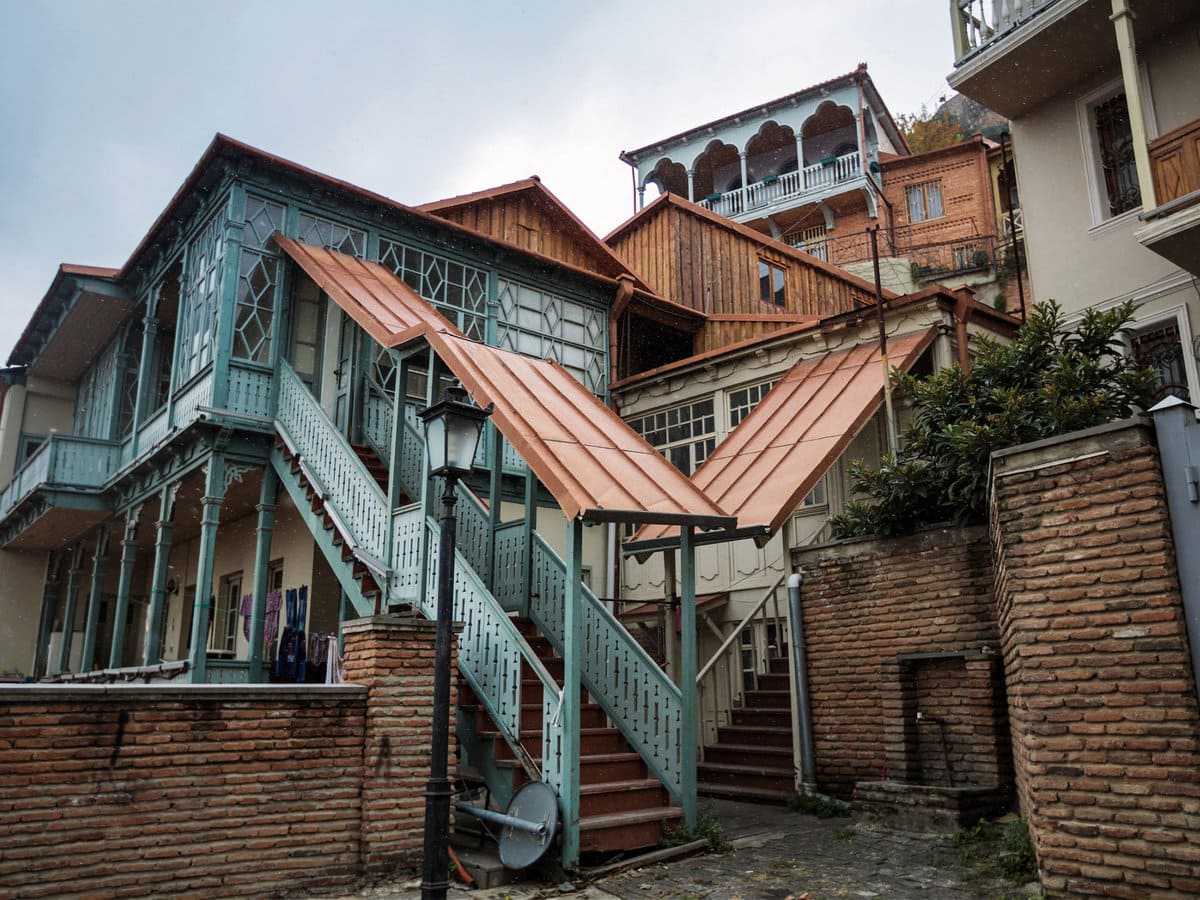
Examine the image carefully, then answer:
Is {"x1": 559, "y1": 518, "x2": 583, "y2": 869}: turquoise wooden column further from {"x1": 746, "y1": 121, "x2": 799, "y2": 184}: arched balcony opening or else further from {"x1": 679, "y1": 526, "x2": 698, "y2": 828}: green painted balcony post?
{"x1": 746, "y1": 121, "x2": 799, "y2": 184}: arched balcony opening

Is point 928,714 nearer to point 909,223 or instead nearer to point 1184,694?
point 1184,694

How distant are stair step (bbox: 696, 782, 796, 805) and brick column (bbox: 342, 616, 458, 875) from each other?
407 centimetres

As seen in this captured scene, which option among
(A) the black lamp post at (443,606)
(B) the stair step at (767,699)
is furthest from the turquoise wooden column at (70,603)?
(A) the black lamp post at (443,606)

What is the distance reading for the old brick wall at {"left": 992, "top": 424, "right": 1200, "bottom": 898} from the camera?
5535 millimetres

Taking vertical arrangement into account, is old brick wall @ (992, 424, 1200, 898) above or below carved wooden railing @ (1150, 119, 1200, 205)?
below

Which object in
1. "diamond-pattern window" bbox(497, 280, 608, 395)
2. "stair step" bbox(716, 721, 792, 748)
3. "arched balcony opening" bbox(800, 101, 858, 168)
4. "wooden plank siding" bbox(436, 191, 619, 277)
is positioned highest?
"arched balcony opening" bbox(800, 101, 858, 168)

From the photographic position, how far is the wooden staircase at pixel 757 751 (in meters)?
10.6

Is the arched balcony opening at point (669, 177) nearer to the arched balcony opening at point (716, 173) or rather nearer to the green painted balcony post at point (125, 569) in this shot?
the arched balcony opening at point (716, 173)

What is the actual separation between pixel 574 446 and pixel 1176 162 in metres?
6.83

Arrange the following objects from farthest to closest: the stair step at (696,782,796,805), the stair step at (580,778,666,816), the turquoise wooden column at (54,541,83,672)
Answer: the turquoise wooden column at (54,541,83,672), the stair step at (696,782,796,805), the stair step at (580,778,666,816)

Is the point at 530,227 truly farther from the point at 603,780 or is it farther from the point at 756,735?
the point at 603,780

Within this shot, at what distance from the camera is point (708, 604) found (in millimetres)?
13867

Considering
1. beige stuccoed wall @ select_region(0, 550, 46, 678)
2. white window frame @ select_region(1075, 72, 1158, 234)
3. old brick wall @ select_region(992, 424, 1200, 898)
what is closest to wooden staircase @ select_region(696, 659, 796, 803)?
old brick wall @ select_region(992, 424, 1200, 898)

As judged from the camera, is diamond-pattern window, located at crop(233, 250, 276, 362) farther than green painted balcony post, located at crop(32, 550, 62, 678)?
No
